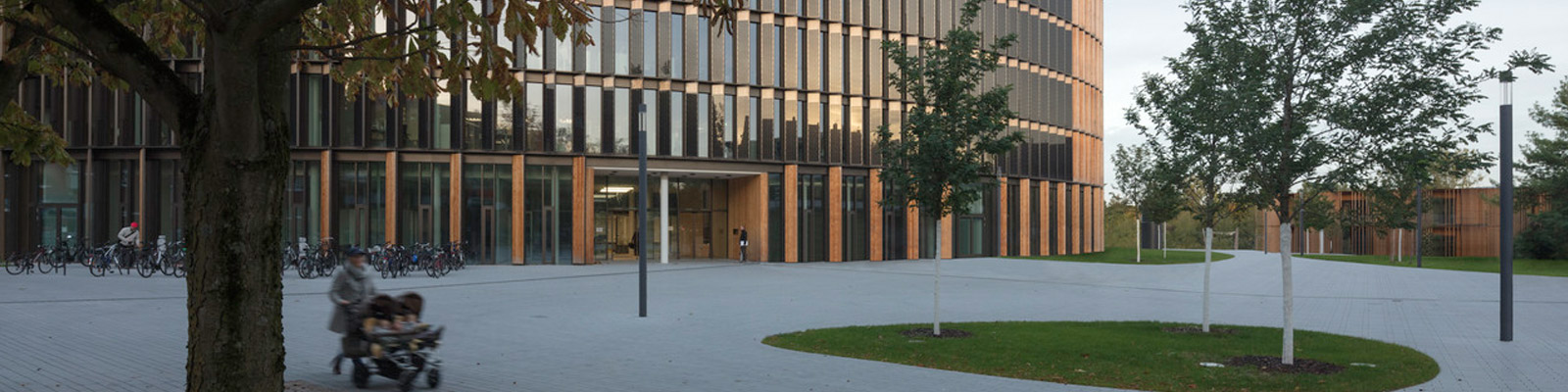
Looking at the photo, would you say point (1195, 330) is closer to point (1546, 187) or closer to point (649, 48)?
point (649, 48)

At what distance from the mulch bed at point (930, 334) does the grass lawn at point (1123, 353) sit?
23cm

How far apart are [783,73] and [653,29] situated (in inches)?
216

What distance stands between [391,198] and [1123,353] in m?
26.5

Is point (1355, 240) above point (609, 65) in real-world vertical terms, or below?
below

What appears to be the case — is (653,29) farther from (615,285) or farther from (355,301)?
(355,301)

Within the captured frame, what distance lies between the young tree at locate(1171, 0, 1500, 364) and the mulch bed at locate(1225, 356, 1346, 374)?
13cm

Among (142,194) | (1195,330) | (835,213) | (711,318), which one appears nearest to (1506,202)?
(1195,330)

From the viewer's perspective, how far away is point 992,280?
91.1 ft

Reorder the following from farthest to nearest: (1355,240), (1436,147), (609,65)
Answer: (1355,240), (609,65), (1436,147)

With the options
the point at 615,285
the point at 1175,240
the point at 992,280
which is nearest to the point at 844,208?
the point at 992,280

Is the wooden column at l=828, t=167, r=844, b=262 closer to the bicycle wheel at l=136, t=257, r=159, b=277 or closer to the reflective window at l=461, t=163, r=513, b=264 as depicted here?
the reflective window at l=461, t=163, r=513, b=264

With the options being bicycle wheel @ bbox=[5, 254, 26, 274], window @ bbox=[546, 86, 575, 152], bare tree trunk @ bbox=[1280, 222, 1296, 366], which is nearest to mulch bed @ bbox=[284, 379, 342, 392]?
bare tree trunk @ bbox=[1280, 222, 1296, 366]

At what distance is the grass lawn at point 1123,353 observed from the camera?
9805 millimetres

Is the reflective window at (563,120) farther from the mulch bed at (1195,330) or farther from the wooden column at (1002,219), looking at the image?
the mulch bed at (1195,330)
